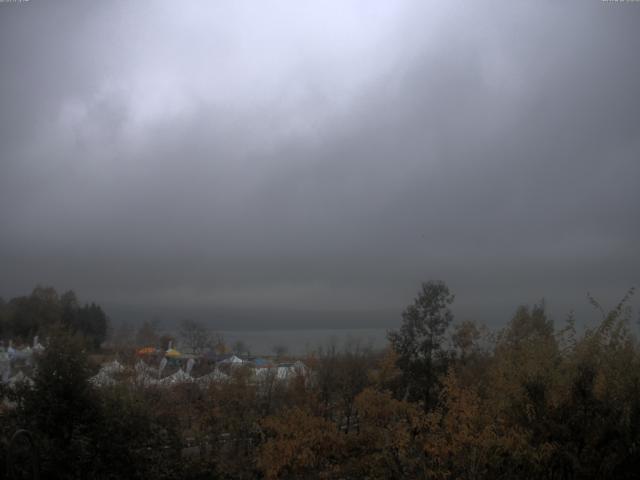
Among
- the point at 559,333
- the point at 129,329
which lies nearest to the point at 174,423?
the point at 559,333

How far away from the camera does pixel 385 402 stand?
56.0ft

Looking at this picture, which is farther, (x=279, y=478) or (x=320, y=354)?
(x=320, y=354)

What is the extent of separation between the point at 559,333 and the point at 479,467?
13.2 ft

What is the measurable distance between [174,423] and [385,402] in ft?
19.9

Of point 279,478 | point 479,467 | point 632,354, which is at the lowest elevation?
point 279,478

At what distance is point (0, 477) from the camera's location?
9.95 metres

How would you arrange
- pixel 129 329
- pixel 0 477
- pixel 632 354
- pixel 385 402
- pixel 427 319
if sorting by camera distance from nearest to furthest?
pixel 0 477 < pixel 632 354 < pixel 385 402 < pixel 427 319 < pixel 129 329

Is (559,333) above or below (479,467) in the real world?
above

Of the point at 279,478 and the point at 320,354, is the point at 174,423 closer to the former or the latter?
the point at 279,478

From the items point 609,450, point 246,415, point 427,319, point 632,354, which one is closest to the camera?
point 609,450

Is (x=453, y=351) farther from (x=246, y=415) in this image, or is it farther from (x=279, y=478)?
(x=279, y=478)

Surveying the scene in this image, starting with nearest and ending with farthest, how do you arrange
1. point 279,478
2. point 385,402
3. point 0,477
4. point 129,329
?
point 0,477, point 279,478, point 385,402, point 129,329

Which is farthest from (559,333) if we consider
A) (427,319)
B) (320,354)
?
(320,354)

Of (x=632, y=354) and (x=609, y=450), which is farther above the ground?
(x=632, y=354)
